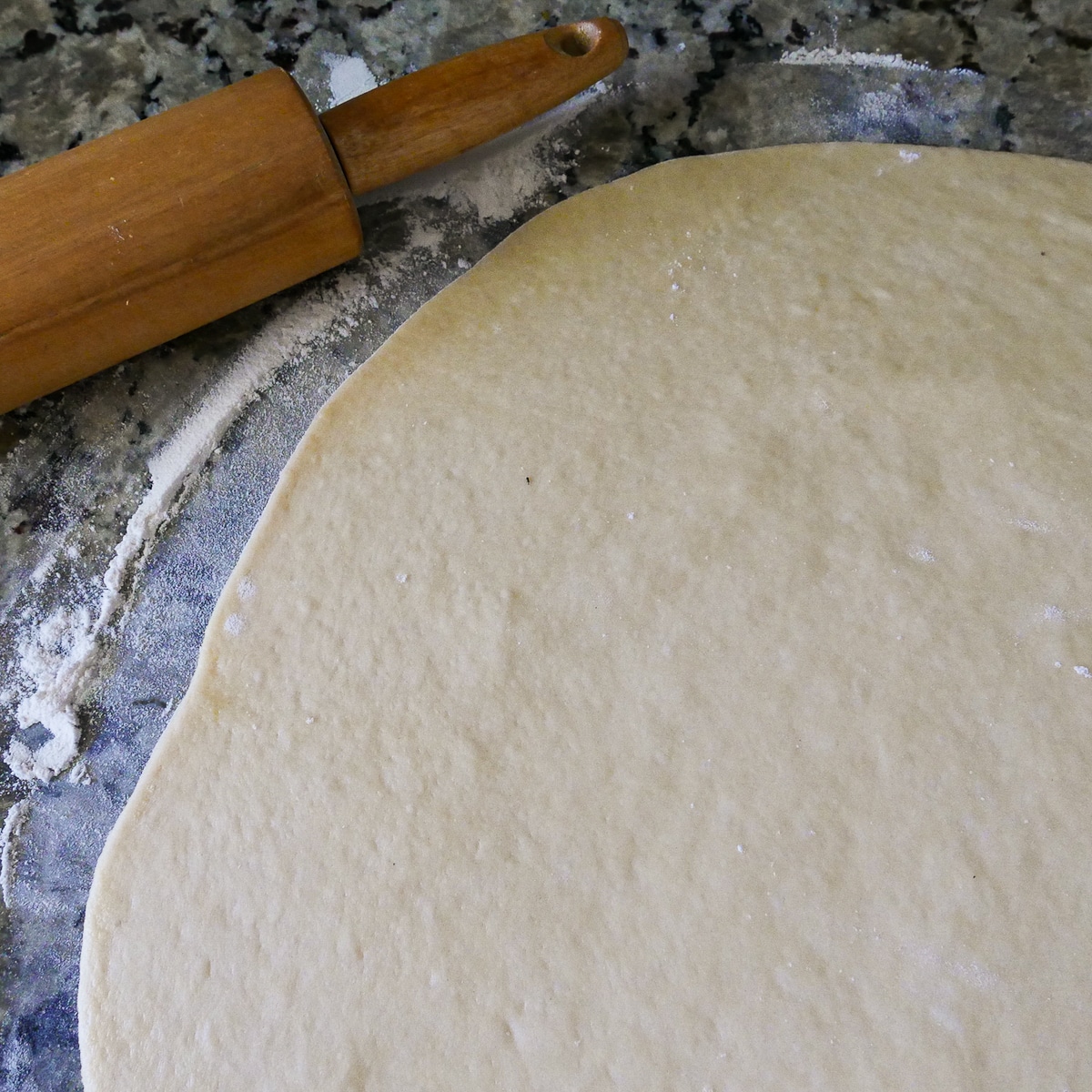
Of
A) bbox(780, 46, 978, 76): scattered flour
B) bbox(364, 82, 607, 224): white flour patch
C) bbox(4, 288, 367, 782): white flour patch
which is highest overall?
bbox(780, 46, 978, 76): scattered flour

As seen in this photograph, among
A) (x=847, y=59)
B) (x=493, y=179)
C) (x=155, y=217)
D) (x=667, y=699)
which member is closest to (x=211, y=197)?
(x=155, y=217)

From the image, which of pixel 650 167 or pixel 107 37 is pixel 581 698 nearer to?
pixel 650 167

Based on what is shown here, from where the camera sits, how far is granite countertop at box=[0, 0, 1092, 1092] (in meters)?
1.04

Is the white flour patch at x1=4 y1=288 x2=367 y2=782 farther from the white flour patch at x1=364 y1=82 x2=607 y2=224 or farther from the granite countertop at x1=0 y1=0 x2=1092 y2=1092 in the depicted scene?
the white flour patch at x1=364 y1=82 x2=607 y2=224

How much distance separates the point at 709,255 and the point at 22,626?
0.86 metres

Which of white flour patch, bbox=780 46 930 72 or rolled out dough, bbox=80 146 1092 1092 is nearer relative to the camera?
rolled out dough, bbox=80 146 1092 1092

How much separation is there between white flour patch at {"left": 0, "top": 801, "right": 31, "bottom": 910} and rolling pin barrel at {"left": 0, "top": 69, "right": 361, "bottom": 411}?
44 cm

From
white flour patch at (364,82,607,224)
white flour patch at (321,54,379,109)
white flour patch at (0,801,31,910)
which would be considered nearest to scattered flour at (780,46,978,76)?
white flour patch at (364,82,607,224)

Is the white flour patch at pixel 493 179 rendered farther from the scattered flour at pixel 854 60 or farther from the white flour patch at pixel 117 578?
the scattered flour at pixel 854 60

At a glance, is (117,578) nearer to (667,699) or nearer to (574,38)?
(667,699)

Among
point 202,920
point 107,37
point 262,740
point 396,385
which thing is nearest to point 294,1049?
point 202,920

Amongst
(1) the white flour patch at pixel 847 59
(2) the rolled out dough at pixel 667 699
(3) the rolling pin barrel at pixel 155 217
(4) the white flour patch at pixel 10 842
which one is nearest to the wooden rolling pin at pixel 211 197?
(3) the rolling pin barrel at pixel 155 217

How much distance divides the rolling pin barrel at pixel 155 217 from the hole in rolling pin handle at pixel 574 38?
0.29 m

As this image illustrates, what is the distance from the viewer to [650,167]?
1.14 meters
